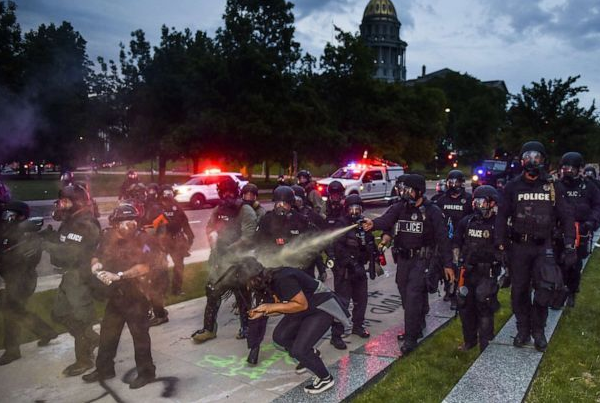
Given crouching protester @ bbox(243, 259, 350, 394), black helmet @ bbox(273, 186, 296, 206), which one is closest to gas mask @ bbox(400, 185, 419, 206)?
black helmet @ bbox(273, 186, 296, 206)

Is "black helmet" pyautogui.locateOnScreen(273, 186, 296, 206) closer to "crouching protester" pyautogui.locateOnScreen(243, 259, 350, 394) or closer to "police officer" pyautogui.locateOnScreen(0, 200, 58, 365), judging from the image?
"crouching protester" pyautogui.locateOnScreen(243, 259, 350, 394)

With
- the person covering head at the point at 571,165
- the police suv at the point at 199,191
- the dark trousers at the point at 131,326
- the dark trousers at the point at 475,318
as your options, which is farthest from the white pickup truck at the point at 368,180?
the dark trousers at the point at 131,326

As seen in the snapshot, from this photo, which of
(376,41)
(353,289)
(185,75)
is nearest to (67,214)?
(353,289)

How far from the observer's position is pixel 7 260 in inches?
217

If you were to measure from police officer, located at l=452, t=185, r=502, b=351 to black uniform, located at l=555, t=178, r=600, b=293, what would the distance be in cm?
240

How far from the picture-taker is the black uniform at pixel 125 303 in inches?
197

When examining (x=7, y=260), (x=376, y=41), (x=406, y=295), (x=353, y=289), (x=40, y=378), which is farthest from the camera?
(x=376, y=41)

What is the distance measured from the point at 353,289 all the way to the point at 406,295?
847 millimetres

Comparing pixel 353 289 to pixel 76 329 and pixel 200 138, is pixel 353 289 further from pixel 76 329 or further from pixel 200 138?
pixel 200 138

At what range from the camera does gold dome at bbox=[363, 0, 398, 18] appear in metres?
131

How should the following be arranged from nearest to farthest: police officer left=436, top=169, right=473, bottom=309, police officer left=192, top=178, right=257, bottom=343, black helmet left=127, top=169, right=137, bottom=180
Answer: police officer left=192, top=178, right=257, bottom=343, police officer left=436, top=169, right=473, bottom=309, black helmet left=127, top=169, right=137, bottom=180

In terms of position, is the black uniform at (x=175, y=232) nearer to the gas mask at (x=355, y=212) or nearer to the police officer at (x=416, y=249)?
the gas mask at (x=355, y=212)

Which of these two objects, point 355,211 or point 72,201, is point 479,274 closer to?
point 355,211

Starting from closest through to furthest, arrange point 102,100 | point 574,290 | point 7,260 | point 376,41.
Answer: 1. point 7,260
2. point 574,290
3. point 102,100
4. point 376,41
